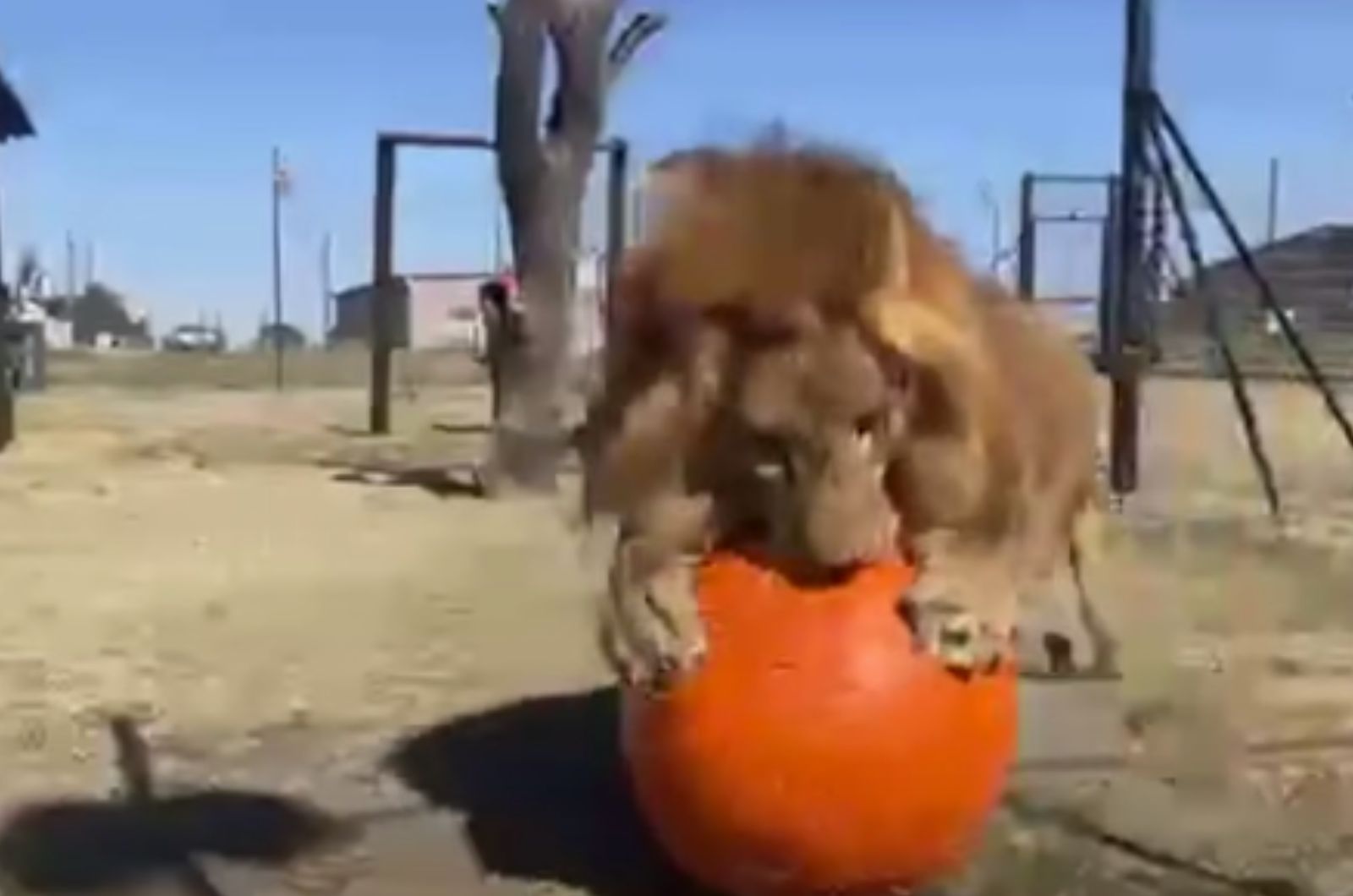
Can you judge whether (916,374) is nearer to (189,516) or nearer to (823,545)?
(823,545)

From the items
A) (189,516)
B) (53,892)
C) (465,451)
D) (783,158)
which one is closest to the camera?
(783,158)

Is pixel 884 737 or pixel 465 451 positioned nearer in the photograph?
pixel 884 737

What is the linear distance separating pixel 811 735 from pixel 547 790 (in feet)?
6.30

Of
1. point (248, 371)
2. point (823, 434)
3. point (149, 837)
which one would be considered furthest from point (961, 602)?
point (248, 371)

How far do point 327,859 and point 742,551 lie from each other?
155 cm

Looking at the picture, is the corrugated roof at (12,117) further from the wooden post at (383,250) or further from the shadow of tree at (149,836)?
the shadow of tree at (149,836)

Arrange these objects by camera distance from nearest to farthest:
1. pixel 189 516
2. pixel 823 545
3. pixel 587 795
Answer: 1. pixel 823 545
2. pixel 587 795
3. pixel 189 516

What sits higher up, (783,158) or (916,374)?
(783,158)

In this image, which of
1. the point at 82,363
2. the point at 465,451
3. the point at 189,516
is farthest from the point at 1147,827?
the point at 82,363

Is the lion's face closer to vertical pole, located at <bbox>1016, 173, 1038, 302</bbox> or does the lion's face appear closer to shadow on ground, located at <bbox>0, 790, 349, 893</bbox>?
shadow on ground, located at <bbox>0, 790, 349, 893</bbox>

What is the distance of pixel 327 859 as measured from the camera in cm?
622

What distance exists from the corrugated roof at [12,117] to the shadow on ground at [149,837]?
1780cm

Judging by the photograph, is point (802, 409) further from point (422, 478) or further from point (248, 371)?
point (248, 371)

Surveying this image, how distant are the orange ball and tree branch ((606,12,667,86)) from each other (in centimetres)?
1187
